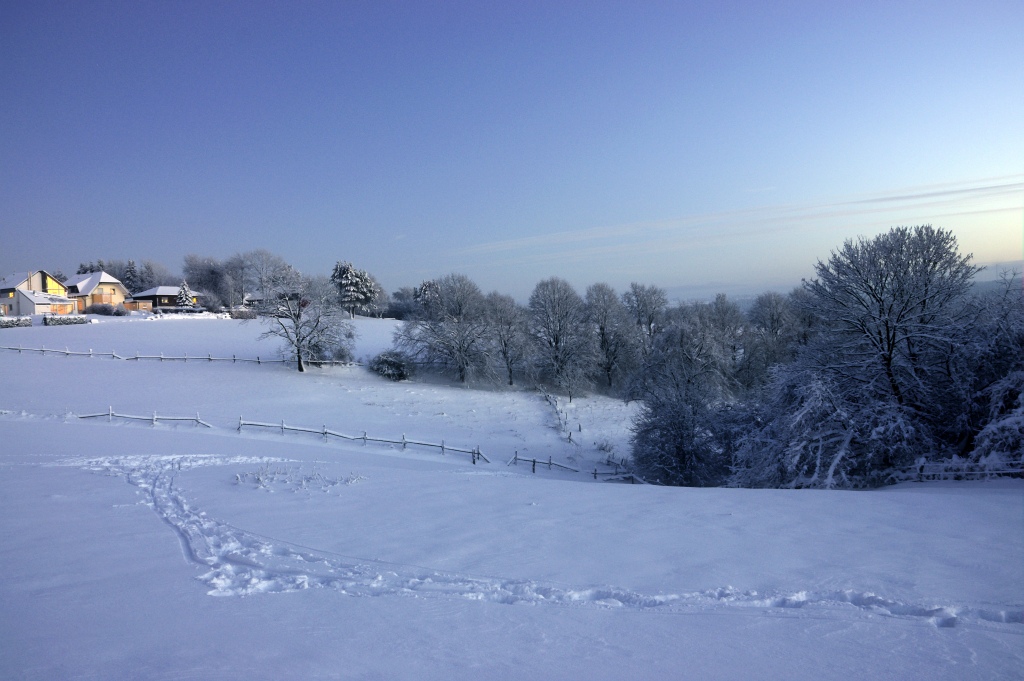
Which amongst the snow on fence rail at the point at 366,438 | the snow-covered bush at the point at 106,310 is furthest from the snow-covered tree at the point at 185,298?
the snow on fence rail at the point at 366,438

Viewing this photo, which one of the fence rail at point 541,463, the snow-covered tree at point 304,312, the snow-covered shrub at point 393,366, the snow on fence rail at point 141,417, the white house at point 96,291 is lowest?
the fence rail at point 541,463

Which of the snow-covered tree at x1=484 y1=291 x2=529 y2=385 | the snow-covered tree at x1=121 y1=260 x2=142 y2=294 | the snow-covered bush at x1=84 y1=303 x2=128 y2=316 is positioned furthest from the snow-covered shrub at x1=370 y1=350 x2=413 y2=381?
the snow-covered tree at x1=121 y1=260 x2=142 y2=294

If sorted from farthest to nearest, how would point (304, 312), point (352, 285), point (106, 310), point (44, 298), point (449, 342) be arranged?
point (352, 285) → point (106, 310) → point (44, 298) → point (449, 342) → point (304, 312)

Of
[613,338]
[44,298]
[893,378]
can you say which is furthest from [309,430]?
[44,298]

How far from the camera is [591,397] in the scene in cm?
4300

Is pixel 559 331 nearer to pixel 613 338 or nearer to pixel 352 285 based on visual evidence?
pixel 613 338

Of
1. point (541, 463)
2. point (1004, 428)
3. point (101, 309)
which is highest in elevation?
point (101, 309)

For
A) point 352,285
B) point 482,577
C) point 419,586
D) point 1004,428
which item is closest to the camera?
point 419,586

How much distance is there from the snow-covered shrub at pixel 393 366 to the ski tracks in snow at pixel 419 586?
33.6 metres

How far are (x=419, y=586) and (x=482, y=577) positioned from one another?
0.80 meters

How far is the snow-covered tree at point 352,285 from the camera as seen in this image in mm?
82312

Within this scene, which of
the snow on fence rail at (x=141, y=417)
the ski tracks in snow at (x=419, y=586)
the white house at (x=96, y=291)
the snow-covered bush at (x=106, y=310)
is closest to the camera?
the ski tracks in snow at (x=419, y=586)

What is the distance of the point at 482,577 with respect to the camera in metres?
6.47

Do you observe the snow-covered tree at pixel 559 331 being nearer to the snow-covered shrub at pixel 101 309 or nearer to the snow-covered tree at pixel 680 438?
the snow-covered tree at pixel 680 438
